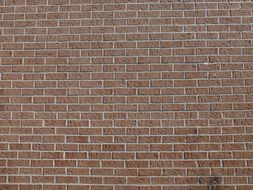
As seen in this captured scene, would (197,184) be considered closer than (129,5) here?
Yes

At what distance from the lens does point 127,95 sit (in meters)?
4.02

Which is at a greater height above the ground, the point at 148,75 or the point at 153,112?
the point at 148,75

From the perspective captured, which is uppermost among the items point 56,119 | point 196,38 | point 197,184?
point 196,38

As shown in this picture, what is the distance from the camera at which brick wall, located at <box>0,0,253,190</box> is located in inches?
154

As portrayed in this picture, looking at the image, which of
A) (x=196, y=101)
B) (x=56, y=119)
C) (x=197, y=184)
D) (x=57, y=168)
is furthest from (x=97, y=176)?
(x=196, y=101)

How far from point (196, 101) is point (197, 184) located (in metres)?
0.83

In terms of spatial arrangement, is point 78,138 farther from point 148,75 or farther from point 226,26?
point 226,26

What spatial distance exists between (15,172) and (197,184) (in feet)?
6.04

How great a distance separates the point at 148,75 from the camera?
159 inches

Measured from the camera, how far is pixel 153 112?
13.1ft

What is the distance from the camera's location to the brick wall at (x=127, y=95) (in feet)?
12.8

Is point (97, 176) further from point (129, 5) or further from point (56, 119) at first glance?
point (129, 5)

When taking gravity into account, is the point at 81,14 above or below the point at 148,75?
above

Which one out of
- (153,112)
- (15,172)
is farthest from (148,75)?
(15,172)
